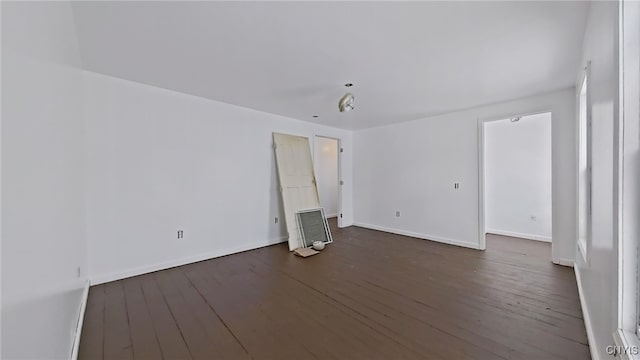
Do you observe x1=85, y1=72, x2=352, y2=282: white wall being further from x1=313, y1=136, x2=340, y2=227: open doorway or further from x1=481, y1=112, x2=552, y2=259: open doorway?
x1=481, y1=112, x2=552, y2=259: open doorway

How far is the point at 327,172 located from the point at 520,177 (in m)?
4.42

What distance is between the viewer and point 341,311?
7.23 ft

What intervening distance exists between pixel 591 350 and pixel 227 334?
8.44ft

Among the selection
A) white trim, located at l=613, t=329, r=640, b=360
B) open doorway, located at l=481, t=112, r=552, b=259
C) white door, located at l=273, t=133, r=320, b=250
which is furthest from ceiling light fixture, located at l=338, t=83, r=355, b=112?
open doorway, located at l=481, t=112, r=552, b=259

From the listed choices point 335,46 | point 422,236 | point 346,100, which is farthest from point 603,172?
point 422,236

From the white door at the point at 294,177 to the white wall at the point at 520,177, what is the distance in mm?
3637

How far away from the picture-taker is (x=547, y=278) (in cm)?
285

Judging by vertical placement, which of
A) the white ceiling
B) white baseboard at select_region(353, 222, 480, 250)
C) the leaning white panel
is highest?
the white ceiling

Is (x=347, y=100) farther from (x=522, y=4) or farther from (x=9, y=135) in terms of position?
(x=9, y=135)

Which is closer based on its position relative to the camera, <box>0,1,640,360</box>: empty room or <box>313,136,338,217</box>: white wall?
<box>0,1,640,360</box>: empty room

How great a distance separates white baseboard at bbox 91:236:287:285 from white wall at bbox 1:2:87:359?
1174 mm

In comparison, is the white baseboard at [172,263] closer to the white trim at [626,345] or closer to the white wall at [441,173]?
the white wall at [441,173]

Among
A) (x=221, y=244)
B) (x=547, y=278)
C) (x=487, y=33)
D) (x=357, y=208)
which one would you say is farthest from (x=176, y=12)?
(x=357, y=208)

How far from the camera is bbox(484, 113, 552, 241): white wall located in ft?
15.2
